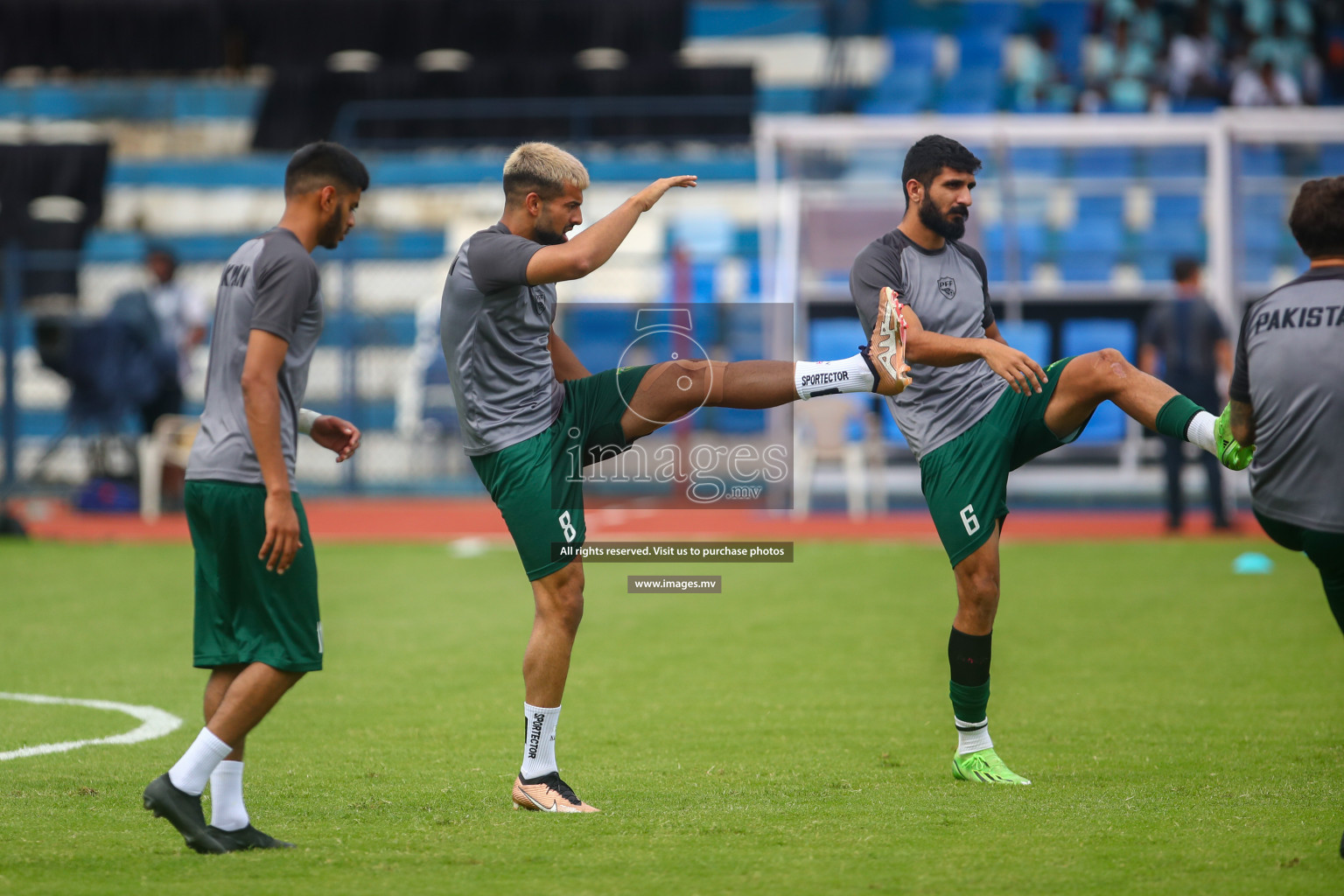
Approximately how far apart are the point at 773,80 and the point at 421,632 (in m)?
17.0

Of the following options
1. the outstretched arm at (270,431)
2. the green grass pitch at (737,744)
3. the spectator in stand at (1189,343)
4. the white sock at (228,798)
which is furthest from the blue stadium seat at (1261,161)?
the white sock at (228,798)

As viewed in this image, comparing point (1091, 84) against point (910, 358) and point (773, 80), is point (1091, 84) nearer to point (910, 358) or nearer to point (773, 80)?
point (773, 80)

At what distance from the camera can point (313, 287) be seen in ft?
14.9

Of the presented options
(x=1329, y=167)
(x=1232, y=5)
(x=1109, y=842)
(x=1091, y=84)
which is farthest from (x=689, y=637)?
(x=1232, y=5)

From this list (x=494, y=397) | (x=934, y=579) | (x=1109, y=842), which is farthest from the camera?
(x=934, y=579)

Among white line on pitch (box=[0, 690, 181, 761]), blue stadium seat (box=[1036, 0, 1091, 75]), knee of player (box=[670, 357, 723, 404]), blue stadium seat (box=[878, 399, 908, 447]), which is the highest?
blue stadium seat (box=[1036, 0, 1091, 75])

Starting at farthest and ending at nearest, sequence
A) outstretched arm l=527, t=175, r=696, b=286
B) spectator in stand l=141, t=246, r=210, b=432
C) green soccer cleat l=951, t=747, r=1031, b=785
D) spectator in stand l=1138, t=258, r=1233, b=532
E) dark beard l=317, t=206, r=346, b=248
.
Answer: spectator in stand l=141, t=246, r=210, b=432 → spectator in stand l=1138, t=258, r=1233, b=532 → green soccer cleat l=951, t=747, r=1031, b=785 → outstretched arm l=527, t=175, r=696, b=286 → dark beard l=317, t=206, r=346, b=248

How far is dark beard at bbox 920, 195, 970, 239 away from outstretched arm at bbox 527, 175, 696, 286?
1.24 metres

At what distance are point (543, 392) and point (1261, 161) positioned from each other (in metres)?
15.9

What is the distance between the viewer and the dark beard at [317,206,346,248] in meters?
4.64

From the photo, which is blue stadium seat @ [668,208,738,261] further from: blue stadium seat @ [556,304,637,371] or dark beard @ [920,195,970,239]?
dark beard @ [920,195,970,239]

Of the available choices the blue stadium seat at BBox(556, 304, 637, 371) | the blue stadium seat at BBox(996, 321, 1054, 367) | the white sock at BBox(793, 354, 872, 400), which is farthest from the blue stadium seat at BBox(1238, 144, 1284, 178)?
the white sock at BBox(793, 354, 872, 400)

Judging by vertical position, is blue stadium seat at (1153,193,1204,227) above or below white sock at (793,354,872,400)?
above

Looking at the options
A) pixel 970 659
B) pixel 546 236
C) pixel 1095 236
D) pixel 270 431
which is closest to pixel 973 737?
pixel 970 659
